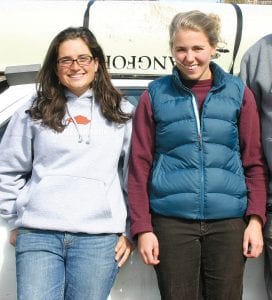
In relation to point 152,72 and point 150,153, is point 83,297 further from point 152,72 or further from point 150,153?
point 152,72

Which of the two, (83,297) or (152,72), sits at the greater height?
(152,72)

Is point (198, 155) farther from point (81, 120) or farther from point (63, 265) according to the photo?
point (63, 265)

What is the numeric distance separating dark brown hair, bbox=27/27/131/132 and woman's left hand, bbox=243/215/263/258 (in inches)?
27.0

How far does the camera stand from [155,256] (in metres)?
2.05

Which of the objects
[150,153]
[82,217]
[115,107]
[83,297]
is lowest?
[83,297]

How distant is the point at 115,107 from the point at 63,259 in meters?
0.67

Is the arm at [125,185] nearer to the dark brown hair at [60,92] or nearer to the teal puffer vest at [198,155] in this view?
the dark brown hair at [60,92]

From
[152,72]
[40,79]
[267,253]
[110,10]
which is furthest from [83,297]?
[110,10]

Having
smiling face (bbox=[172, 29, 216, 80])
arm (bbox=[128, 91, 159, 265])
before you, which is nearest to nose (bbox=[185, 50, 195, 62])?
A: smiling face (bbox=[172, 29, 216, 80])

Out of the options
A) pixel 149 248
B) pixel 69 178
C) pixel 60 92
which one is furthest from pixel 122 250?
pixel 60 92

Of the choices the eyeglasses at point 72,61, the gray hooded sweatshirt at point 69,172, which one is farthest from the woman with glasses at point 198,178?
the eyeglasses at point 72,61

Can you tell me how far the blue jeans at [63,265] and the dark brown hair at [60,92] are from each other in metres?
0.46

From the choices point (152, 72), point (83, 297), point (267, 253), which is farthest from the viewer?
point (152, 72)

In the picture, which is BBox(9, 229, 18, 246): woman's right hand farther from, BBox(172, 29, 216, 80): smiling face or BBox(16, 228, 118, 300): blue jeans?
BBox(172, 29, 216, 80): smiling face
